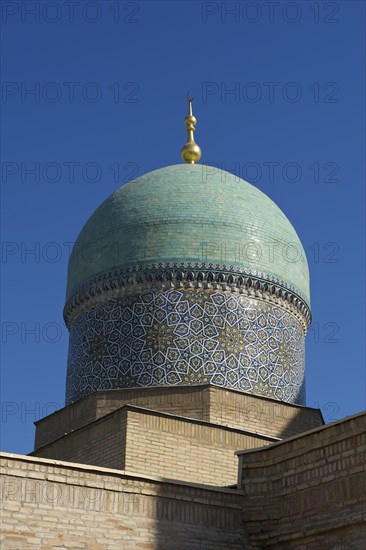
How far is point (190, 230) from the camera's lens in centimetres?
905

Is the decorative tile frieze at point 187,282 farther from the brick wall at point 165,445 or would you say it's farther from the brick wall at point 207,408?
the brick wall at point 165,445

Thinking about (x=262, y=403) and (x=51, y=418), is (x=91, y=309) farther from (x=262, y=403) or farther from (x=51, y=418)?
(x=262, y=403)

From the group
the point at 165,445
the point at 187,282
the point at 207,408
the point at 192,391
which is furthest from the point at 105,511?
the point at 187,282

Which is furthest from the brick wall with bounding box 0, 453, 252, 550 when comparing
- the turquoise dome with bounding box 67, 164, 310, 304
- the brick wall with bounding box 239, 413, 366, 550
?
the turquoise dome with bounding box 67, 164, 310, 304

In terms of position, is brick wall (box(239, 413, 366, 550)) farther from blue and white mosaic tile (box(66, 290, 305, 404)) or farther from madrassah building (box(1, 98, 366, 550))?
blue and white mosaic tile (box(66, 290, 305, 404))

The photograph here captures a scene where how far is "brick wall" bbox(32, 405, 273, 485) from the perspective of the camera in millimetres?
7730

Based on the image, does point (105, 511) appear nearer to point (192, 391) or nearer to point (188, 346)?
point (192, 391)

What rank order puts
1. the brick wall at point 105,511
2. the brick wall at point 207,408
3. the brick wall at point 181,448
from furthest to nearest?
the brick wall at point 207,408 → the brick wall at point 181,448 → the brick wall at point 105,511

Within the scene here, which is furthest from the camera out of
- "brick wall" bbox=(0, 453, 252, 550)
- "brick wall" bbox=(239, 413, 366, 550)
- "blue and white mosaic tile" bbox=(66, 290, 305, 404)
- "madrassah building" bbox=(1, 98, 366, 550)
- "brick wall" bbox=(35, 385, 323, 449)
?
"blue and white mosaic tile" bbox=(66, 290, 305, 404)

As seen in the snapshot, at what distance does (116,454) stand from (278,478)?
1.52m

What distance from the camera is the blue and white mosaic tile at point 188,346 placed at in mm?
8555

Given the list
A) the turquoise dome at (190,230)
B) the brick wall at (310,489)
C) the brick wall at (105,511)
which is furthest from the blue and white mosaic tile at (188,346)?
the brick wall at (105,511)

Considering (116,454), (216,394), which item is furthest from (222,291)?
(116,454)

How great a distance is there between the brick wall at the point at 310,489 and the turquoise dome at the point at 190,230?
2445mm
